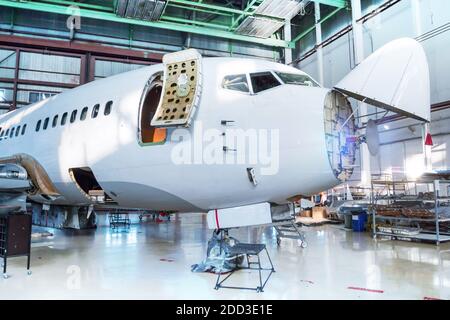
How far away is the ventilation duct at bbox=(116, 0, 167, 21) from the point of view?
18797 mm

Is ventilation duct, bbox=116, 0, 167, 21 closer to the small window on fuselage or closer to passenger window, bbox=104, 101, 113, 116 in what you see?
the small window on fuselage

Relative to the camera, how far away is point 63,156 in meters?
7.91

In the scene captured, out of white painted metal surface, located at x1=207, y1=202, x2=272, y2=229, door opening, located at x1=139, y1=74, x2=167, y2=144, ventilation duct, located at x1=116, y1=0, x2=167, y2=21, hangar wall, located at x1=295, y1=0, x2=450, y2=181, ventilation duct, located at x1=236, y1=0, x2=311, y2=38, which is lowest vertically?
white painted metal surface, located at x1=207, y1=202, x2=272, y2=229

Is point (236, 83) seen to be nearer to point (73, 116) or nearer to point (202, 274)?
point (202, 274)

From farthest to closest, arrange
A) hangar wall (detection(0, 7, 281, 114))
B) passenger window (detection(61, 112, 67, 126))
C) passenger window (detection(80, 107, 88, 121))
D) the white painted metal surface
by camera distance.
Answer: hangar wall (detection(0, 7, 281, 114)), passenger window (detection(61, 112, 67, 126)), passenger window (detection(80, 107, 88, 121)), the white painted metal surface

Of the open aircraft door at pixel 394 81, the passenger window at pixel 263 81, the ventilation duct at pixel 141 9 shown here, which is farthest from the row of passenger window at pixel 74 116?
the ventilation duct at pixel 141 9

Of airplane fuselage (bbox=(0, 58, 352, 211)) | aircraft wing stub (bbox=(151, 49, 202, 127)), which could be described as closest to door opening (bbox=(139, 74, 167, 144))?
airplane fuselage (bbox=(0, 58, 352, 211))

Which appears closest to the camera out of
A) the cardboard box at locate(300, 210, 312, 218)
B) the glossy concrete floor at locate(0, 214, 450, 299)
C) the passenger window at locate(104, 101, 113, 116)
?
the glossy concrete floor at locate(0, 214, 450, 299)

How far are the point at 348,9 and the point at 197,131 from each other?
56.5ft

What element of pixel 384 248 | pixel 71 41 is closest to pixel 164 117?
pixel 384 248

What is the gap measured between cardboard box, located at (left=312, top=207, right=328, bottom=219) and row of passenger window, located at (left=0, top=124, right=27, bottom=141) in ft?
49.1

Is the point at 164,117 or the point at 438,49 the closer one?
the point at 164,117

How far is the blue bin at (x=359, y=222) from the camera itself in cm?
1432

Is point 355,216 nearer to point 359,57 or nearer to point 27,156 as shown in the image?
point 359,57
